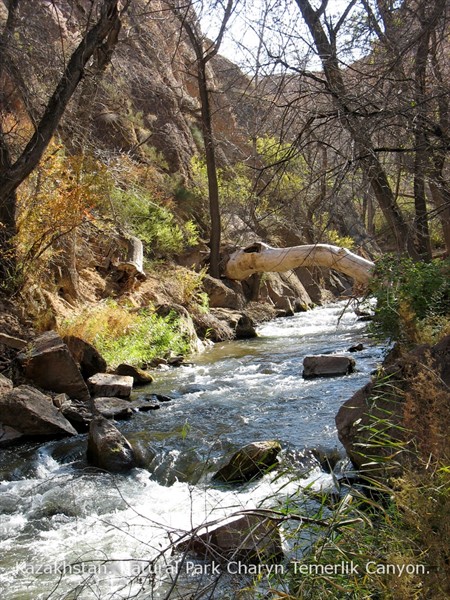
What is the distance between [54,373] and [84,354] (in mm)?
1362

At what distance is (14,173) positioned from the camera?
365 inches

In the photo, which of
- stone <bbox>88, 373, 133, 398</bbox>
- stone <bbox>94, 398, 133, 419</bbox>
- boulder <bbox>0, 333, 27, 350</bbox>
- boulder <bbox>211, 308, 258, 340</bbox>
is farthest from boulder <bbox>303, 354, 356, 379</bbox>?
boulder <bbox>211, 308, 258, 340</bbox>

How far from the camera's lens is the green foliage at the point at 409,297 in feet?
22.1

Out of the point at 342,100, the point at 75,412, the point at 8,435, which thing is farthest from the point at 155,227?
the point at 342,100

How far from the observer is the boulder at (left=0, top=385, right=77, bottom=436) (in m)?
6.96

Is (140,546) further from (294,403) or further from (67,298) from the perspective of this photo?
(67,298)

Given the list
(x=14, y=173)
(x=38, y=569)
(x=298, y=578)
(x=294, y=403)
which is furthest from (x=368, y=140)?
(x=14, y=173)

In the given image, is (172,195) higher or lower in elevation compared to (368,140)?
higher

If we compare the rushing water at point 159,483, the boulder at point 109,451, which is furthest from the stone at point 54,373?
the boulder at point 109,451

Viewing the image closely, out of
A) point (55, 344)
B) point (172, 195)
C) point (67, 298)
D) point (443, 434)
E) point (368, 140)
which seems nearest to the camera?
point (443, 434)

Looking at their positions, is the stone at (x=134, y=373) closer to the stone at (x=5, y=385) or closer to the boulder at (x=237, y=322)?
the stone at (x=5, y=385)

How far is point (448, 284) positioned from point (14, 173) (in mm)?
6363

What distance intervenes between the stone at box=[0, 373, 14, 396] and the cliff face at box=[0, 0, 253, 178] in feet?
12.7

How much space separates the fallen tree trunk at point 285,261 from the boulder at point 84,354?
3.77 m
